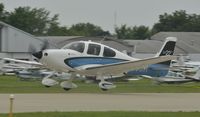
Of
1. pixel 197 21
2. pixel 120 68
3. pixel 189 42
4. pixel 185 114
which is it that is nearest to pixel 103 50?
pixel 120 68

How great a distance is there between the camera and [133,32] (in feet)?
525

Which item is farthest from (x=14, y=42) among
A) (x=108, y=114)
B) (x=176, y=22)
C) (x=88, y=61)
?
(x=176, y=22)

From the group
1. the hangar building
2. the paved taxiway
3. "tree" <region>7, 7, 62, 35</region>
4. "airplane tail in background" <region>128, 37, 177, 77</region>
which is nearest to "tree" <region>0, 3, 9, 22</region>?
"tree" <region>7, 7, 62, 35</region>

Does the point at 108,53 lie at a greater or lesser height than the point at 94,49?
lesser

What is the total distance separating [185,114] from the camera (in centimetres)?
2005

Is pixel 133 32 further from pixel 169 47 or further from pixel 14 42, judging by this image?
pixel 169 47

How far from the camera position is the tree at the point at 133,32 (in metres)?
157

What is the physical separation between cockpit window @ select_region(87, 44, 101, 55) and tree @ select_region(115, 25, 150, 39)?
398 ft

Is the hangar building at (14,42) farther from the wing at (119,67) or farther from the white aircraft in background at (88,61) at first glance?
the wing at (119,67)

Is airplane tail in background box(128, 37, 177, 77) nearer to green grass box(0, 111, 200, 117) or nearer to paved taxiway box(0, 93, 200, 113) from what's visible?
paved taxiway box(0, 93, 200, 113)

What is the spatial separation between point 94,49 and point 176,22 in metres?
123

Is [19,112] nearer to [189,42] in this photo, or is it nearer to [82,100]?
[82,100]

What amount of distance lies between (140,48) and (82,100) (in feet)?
245

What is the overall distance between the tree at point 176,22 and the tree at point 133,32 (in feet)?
7.55
